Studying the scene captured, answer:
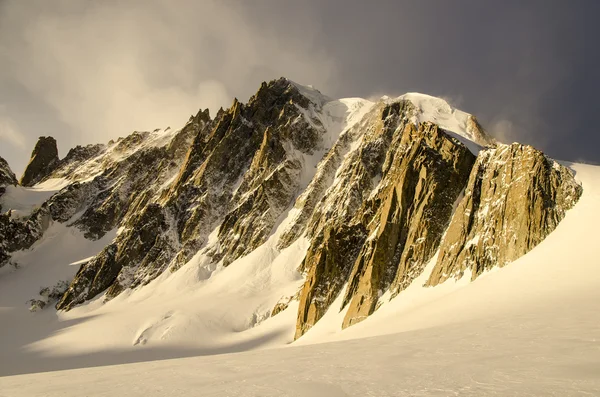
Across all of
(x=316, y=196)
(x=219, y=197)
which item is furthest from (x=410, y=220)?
(x=219, y=197)

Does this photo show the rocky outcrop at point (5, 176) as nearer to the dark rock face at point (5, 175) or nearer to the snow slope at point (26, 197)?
the dark rock face at point (5, 175)

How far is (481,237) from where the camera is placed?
1396 inches

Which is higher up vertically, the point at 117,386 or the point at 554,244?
the point at 554,244

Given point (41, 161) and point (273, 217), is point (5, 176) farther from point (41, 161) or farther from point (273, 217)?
point (273, 217)

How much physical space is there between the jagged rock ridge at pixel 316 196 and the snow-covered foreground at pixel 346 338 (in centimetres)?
360

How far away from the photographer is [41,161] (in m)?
148

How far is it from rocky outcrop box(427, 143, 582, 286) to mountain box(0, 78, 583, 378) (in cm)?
15

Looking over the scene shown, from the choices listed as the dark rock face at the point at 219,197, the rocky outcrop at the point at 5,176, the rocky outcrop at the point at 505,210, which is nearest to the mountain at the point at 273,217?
the rocky outcrop at the point at 505,210

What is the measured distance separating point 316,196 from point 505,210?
4873cm

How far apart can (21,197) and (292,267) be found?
107 m

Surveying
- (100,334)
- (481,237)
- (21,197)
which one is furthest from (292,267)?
(21,197)

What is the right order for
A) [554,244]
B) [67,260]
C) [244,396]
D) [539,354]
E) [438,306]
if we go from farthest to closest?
1. [67,260]
2. [554,244]
3. [438,306]
4. [539,354]
5. [244,396]

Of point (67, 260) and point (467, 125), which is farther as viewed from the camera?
point (67, 260)

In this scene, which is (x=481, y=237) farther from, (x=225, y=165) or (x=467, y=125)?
(x=225, y=165)
